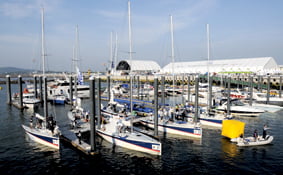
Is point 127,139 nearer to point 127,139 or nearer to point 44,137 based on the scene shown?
point 127,139

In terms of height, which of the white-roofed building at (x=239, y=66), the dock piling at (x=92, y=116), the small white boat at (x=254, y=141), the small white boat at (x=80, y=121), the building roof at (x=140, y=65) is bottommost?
the small white boat at (x=254, y=141)

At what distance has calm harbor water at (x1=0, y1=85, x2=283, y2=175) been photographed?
18.1 meters

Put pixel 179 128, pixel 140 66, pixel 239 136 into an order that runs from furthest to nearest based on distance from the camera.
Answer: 1. pixel 140 66
2. pixel 179 128
3. pixel 239 136

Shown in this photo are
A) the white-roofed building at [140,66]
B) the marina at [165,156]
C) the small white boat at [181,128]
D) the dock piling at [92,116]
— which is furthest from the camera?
the white-roofed building at [140,66]

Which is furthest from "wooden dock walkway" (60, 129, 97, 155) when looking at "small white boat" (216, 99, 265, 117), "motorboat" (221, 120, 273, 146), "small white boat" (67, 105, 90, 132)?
"small white boat" (216, 99, 265, 117)

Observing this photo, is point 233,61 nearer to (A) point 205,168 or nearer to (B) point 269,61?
(B) point 269,61

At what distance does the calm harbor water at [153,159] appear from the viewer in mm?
18125

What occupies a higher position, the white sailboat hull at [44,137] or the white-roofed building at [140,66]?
the white-roofed building at [140,66]

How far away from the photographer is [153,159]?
2012cm

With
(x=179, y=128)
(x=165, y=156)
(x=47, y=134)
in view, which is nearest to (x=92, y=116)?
(x=47, y=134)

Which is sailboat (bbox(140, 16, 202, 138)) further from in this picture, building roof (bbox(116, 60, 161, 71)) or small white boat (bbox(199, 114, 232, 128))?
building roof (bbox(116, 60, 161, 71))

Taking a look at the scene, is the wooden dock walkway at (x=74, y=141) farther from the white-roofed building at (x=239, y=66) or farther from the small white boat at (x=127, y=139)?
the white-roofed building at (x=239, y=66)

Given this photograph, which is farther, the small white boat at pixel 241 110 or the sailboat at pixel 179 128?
the small white boat at pixel 241 110

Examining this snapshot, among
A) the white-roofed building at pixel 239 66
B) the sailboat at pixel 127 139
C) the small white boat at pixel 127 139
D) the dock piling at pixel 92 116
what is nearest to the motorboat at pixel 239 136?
the sailboat at pixel 127 139
